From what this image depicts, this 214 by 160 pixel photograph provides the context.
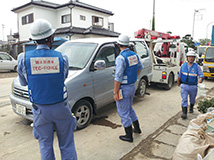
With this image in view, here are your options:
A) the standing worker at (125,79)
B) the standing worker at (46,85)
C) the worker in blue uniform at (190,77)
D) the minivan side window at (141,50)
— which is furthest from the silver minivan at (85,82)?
the worker in blue uniform at (190,77)

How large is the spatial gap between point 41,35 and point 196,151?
2351mm

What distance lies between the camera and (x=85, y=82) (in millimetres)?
3779

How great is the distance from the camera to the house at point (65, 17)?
67.1ft

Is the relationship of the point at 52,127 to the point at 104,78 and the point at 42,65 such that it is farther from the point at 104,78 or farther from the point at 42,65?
the point at 104,78

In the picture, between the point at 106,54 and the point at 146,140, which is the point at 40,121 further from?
the point at 106,54

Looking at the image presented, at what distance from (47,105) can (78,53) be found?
2410 millimetres

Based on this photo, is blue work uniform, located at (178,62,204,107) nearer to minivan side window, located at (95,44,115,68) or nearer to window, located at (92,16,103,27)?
minivan side window, located at (95,44,115,68)

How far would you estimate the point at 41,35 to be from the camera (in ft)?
6.67

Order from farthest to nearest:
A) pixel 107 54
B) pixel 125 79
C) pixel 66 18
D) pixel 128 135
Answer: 1. pixel 66 18
2. pixel 107 54
3. pixel 128 135
4. pixel 125 79

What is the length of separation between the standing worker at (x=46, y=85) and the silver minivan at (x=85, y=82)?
53.1 inches

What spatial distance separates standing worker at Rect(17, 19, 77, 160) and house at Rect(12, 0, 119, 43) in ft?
59.6

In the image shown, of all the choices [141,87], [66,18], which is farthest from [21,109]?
[66,18]

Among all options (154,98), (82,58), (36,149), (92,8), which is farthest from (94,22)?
(36,149)

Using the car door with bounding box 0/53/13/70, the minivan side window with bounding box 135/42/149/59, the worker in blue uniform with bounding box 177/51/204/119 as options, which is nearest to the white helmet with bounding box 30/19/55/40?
the worker in blue uniform with bounding box 177/51/204/119
